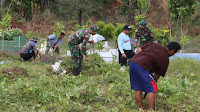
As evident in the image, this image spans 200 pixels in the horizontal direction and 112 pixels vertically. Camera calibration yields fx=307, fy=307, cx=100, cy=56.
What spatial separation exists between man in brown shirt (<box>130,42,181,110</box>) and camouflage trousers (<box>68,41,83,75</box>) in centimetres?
282

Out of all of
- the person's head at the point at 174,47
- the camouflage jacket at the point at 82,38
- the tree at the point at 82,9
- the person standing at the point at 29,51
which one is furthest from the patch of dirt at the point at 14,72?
the tree at the point at 82,9

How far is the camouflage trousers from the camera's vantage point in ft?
23.1

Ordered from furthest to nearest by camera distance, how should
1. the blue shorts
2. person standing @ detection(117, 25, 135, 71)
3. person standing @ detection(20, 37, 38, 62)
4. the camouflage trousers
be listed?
person standing @ detection(20, 37, 38, 62) < person standing @ detection(117, 25, 135, 71) < the camouflage trousers < the blue shorts

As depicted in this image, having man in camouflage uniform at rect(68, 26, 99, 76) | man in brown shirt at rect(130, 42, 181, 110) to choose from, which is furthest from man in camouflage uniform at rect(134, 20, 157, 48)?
man in brown shirt at rect(130, 42, 181, 110)

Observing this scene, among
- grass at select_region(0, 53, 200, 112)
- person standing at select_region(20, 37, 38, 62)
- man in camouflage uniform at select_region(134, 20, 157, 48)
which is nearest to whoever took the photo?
grass at select_region(0, 53, 200, 112)

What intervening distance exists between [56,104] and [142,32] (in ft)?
13.2

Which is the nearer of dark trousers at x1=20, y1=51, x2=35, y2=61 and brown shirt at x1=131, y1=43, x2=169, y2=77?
brown shirt at x1=131, y1=43, x2=169, y2=77

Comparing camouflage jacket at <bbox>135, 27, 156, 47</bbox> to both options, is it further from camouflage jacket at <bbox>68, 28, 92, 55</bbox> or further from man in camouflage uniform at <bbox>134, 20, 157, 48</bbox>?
camouflage jacket at <bbox>68, 28, 92, 55</bbox>

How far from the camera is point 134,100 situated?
4785 millimetres

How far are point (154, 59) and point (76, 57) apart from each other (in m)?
3.10

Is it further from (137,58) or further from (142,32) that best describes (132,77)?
(142,32)

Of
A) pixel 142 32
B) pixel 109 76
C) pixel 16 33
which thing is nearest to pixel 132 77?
pixel 109 76

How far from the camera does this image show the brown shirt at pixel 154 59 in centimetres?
432

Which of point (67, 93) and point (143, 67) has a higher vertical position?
point (143, 67)
